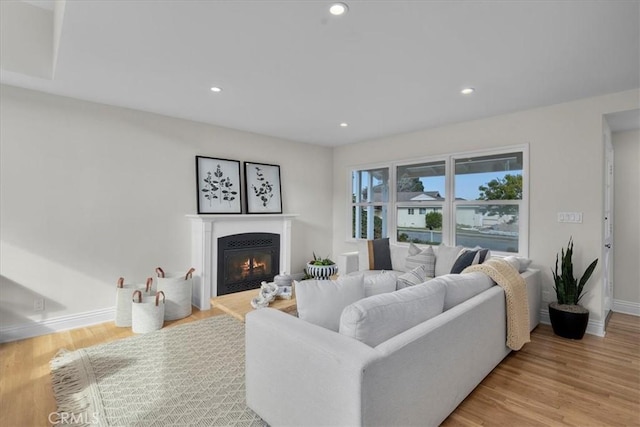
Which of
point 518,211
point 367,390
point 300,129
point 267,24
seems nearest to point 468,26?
point 267,24

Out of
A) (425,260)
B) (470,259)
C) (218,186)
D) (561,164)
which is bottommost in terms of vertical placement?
(425,260)

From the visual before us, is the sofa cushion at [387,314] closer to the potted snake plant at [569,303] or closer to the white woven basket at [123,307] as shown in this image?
the potted snake plant at [569,303]

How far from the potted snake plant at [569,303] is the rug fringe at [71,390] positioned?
12.7 ft

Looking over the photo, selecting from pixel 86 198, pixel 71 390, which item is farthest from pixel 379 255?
pixel 86 198

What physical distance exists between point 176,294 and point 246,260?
1.09 m

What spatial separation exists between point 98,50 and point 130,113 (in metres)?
1.43

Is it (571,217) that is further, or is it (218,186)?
(218,186)

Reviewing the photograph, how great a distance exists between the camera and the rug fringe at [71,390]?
185 cm

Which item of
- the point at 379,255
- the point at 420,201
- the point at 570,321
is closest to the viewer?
the point at 570,321

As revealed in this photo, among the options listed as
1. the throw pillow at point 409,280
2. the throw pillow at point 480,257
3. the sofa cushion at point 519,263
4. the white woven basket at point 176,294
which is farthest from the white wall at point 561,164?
the white woven basket at point 176,294

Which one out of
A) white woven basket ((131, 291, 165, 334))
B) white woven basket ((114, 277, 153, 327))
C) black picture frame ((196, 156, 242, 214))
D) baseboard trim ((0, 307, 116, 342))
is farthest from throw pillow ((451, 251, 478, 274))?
baseboard trim ((0, 307, 116, 342))

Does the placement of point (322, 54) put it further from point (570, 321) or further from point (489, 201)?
point (570, 321)

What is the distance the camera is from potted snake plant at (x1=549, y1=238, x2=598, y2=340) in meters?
2.98
